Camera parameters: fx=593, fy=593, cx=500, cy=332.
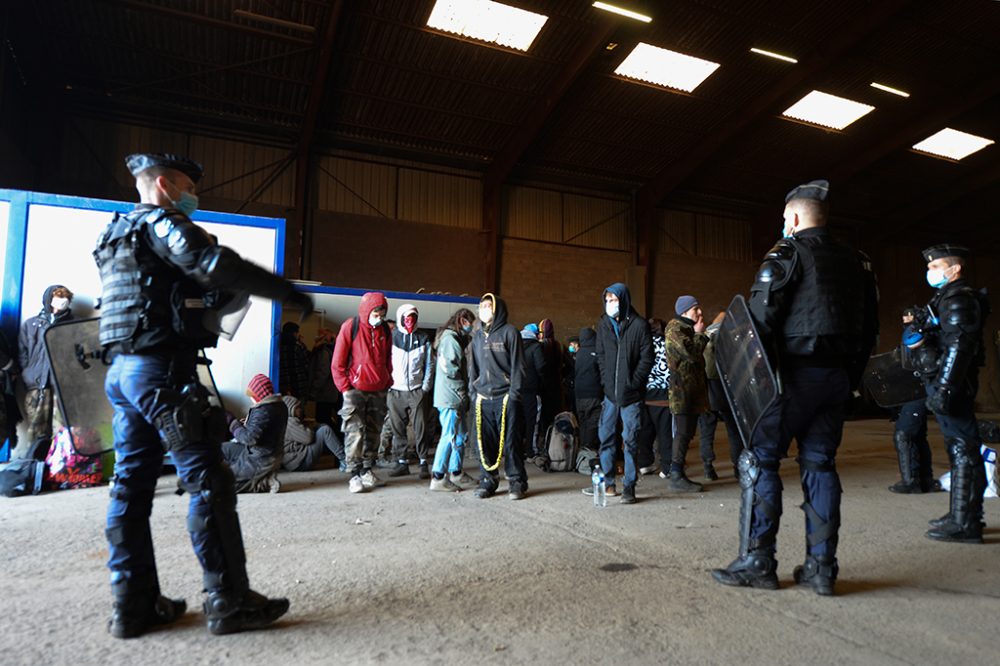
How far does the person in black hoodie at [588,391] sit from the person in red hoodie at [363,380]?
2.33 m

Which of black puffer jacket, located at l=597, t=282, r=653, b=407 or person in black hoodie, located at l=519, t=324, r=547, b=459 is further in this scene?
person in black hoodie, located at l=519, t=324, r=547, b=459

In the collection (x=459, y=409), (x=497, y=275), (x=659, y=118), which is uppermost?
(x=659, y=118)

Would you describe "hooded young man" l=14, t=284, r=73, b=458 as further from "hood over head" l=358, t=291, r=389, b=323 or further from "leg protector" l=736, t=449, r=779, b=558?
"leg protector" l=736, t=449, r=779, b=558

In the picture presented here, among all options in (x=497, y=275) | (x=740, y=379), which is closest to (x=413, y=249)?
(x=497, y=275)

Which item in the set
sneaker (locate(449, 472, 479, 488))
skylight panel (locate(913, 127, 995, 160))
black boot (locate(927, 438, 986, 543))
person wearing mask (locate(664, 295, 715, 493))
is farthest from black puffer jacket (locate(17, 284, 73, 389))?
skylight panel (locate(913, 127, 995, 160))

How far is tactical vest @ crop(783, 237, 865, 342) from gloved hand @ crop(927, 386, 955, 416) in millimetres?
1369

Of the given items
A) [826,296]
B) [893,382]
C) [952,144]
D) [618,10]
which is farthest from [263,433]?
[952,144]

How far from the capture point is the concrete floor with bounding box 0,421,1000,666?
213cm

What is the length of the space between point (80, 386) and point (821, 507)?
3555 millimetres

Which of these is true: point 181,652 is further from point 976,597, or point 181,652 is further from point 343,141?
point 343,141

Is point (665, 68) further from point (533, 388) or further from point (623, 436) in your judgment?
point (623, 436)

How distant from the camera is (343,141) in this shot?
13211 mm

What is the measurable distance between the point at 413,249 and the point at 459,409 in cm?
883

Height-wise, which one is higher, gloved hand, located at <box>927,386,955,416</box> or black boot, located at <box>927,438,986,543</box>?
gloved hand, located at <box>927,386,955,416</box>
